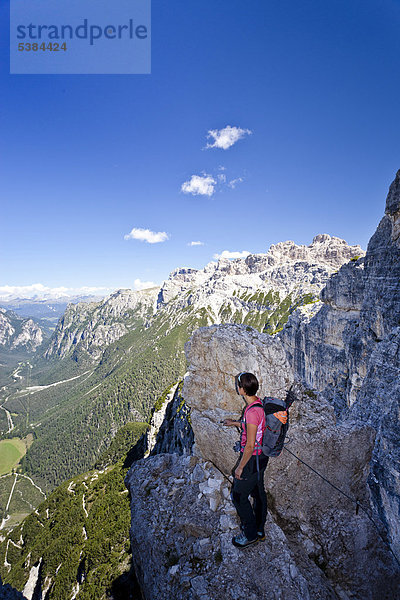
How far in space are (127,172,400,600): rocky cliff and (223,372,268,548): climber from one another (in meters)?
0.39

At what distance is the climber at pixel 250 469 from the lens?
5.94 m

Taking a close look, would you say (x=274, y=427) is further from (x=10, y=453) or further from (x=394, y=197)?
(x=10, y=453)

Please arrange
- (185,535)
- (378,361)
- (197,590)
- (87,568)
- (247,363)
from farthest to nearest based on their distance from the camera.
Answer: (87,568) < (378,361) < (247,363) < (185,535) < (197,590)

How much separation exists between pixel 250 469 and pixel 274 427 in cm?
123

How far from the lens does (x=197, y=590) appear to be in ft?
Result: 17.8

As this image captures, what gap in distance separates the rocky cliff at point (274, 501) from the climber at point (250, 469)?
15.5 inches

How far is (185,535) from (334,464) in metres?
5.21

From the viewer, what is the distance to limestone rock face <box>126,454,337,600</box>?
5.50 m

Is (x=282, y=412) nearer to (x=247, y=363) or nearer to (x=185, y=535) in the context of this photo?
(x=247, y=363)

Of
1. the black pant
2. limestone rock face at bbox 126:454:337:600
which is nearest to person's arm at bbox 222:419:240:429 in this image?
the black pant

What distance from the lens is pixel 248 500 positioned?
6.22 metres

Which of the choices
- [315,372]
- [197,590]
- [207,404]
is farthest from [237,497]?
[315,372]

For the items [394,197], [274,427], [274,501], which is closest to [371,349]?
[394,197]

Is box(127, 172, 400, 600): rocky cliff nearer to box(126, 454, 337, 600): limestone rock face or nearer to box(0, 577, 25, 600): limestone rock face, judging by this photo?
box(126, 454, 337, 600): limestone rock face
